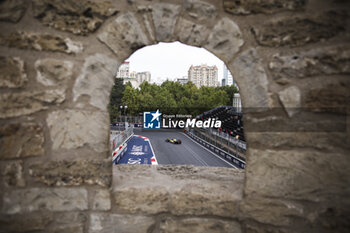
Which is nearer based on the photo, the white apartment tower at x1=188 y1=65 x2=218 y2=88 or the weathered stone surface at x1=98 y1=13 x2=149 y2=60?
the weathered stone surface at x1=98 y1=13 x2=149 y2=60

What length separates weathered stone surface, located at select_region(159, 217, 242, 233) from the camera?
1.21 metres

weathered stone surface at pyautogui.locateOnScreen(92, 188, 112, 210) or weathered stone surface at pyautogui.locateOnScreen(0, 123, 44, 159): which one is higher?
weathered stone surface at pyautogui.locateOnScreen(0, 123, 44, 159)

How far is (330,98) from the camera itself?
1.06m

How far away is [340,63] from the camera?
1046 mm

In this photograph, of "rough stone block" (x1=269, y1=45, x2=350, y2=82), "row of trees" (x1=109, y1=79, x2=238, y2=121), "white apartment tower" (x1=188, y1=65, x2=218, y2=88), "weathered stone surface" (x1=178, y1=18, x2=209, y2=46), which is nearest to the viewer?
"rough stone block" (x1=269, y1=45, x2=350, y2=82)

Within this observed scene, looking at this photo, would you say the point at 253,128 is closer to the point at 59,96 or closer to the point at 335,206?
the point at 335,206

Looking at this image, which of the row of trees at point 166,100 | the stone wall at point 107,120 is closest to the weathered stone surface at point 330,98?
the stone wall at point 107,120

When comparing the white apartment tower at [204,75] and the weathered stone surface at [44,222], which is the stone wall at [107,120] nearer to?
the weathered stone surface at [44,222]

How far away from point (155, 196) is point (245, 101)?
2.43ft

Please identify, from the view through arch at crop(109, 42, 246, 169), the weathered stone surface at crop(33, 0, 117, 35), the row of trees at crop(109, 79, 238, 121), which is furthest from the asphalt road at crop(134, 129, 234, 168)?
the row of trees at crop(109, 79, 238, 121)

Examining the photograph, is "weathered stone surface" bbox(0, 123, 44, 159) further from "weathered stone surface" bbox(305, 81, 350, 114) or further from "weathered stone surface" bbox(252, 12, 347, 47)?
"weathered stone surface" bbox(305, 81, 350, 114)

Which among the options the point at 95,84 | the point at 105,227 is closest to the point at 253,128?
the point at 95,84

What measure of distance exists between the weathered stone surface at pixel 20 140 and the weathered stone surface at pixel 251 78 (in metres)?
1.13

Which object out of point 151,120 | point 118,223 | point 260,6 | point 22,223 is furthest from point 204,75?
point 22,223
